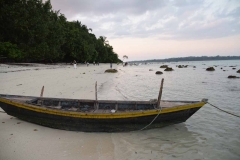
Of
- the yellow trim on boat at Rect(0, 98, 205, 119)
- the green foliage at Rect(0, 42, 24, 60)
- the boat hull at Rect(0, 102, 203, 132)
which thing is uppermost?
the green foliage at Rect(0, 42, 24, 60)

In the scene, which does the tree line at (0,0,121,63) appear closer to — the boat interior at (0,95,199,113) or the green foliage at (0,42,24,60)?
the green foliage at (0,42,24,60)

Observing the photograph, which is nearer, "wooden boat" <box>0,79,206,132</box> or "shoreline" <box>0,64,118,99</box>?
"wooden boat" <box>0,79,206,132</box>

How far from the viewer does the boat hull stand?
5.66 metres

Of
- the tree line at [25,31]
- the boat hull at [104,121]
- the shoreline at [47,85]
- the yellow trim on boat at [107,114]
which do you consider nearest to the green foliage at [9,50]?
the tree line at [25,31]

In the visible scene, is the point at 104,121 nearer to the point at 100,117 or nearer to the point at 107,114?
the point at 100,117

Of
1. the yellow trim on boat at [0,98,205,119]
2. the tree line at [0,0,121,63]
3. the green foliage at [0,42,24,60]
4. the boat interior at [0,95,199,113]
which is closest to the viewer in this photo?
the yellow trim on boat at [0,98,205,119]

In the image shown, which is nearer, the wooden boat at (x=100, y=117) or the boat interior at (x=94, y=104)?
the wooden boat at (x=100, y=117)

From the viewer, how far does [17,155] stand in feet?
14.1

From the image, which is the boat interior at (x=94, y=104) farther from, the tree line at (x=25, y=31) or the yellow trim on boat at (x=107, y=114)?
the tree line at (x=25, y=31)

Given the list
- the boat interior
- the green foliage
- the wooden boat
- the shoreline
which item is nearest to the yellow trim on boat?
the wooden boat

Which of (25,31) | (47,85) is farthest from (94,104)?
(25,31)

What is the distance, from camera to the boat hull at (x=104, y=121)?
223 inches

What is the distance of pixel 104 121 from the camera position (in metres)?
5.64

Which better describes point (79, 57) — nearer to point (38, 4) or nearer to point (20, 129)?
point (38, 4)
